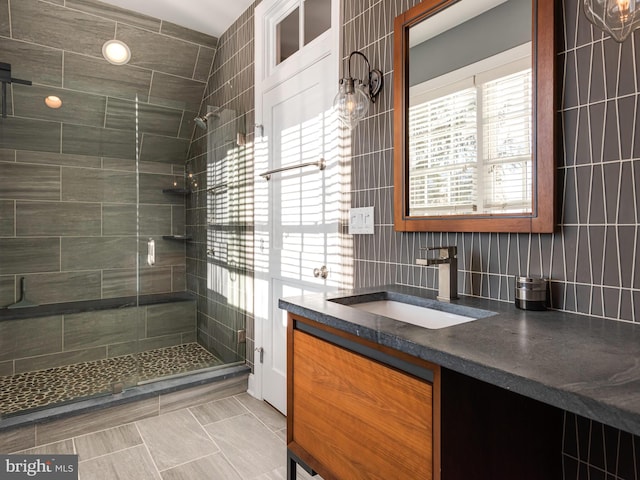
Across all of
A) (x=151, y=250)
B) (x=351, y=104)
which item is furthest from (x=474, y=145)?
(x=151, y=250)

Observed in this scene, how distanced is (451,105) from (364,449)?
1.17 m

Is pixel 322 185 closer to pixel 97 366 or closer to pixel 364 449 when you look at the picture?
pixel 364 449

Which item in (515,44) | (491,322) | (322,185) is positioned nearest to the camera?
(491,322)

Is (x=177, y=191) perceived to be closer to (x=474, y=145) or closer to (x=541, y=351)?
(x=474, y=145)

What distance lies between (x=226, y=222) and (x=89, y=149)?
1.33 m

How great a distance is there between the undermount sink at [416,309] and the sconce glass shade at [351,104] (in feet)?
2.27

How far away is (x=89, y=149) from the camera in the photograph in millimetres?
3094

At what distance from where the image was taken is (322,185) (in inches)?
81.3

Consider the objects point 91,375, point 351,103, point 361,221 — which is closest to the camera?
point 351,103

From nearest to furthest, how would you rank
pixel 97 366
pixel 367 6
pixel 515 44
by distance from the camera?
pixel 515 44, pixel 367 6, pixel 97 366

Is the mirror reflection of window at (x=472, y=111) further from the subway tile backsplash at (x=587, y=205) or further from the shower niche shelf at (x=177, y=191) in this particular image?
the shower niche shelf at (x=177, y=191)

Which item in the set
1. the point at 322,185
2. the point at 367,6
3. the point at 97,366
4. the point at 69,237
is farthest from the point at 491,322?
the point at 69,237

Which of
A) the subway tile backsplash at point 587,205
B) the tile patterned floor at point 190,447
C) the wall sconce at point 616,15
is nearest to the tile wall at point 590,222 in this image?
the subway tile backsplash at point 587,205

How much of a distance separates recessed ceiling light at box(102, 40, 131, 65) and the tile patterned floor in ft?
8.25
